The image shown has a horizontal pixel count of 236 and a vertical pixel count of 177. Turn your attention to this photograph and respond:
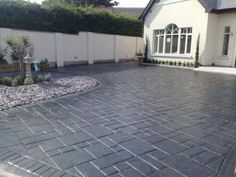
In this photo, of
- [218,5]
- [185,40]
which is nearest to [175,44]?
[185,40]

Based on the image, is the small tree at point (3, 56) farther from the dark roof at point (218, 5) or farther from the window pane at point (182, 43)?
the dark roof at point (218, 5)

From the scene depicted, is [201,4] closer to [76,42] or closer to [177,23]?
[177,23]

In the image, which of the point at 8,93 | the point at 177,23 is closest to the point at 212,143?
the point at 8,93

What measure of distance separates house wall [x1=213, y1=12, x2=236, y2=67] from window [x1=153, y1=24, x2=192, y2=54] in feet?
6.07

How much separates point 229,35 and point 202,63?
93.3 inches

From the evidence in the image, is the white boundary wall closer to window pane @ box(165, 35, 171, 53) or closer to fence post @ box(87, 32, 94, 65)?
fence post @ box(87, 32, 94, 65)

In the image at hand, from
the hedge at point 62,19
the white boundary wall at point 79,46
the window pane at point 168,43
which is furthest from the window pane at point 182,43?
the hedge at point 62,19

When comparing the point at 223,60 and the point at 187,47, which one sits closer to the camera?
the point at 223,60

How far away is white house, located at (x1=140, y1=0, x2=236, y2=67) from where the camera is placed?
48.9 ft

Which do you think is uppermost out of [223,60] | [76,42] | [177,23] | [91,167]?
[177,23]

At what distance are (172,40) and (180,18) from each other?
1.69m

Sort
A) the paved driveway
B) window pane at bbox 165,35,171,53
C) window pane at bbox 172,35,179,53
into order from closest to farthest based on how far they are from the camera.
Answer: the paved driveway < window pane at bbox 172,35,179,53 < window pane at bbox 165,35,171,53

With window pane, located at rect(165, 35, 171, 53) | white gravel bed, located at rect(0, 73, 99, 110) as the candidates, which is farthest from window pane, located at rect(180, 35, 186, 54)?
white gravel bed, located at rect(0, 73, 99, 110)

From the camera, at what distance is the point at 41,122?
16.1ft
